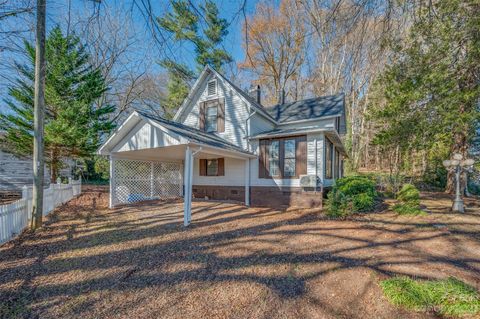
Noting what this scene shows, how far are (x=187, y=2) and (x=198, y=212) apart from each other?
259 inches

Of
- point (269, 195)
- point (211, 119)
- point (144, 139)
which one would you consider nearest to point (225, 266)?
point (144, 139)

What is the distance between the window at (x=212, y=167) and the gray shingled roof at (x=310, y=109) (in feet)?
13.7

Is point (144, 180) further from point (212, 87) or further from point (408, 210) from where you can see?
point (408, 210)

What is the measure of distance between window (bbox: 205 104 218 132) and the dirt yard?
6.28 m

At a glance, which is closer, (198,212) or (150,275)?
(150,275)

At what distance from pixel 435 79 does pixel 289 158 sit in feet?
18.2

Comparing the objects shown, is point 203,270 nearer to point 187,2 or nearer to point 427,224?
point 187,2

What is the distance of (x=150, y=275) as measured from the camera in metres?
3.59

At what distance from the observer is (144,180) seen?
11.2 m

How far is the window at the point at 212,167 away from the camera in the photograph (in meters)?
11.6

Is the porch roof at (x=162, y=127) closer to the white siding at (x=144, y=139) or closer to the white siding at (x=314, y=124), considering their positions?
the white siding at (x=144, y=139)

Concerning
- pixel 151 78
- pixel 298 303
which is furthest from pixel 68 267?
pixel 151 78

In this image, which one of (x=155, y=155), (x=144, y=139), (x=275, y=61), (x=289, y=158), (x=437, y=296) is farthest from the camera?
(x=275, y=61)

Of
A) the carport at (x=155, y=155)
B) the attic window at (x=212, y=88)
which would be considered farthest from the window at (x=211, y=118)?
the carport at (x=155, y=155)
